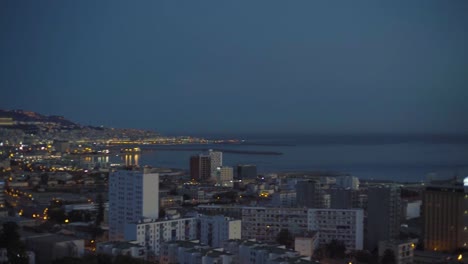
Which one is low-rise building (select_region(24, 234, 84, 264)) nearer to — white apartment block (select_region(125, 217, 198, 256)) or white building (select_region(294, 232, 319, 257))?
white apartment block (select_region(125, 217, 198, 256))

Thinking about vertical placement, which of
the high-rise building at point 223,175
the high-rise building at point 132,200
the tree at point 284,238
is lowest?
the tree at point 284,238

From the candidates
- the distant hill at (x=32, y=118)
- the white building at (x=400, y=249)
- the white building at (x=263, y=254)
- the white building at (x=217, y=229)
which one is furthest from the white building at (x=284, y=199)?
the distant hill at (x=32, y=118)

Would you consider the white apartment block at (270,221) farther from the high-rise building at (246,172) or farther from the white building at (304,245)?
the high-rise building at (246,172)

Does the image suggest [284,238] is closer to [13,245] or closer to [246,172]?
[13,245]

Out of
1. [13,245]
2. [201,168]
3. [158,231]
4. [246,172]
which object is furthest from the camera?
[246,172]

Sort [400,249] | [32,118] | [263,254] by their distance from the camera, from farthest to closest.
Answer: [32,118]
[400,249]
[263,254]

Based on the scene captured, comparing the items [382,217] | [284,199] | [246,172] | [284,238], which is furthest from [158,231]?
[246,172]
